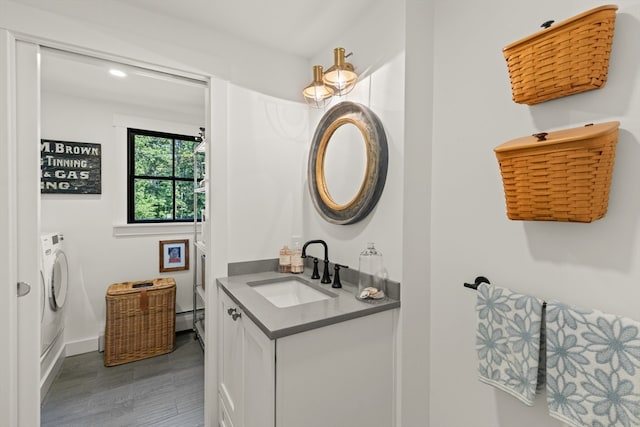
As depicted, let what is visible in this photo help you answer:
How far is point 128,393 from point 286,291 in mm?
1446

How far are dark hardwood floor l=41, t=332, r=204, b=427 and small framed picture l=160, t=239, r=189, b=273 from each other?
0.85 meters

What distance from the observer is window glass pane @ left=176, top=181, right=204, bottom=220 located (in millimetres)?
3180

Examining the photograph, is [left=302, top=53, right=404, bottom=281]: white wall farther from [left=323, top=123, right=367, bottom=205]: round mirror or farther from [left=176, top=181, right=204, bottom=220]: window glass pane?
[left=176, top=181, right=204, bottom=220]: window glass pane

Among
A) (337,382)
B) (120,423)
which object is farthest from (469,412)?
(120,423)

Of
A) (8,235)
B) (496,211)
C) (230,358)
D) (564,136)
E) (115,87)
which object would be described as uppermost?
(115,87)

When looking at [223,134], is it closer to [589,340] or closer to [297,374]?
[297,374]

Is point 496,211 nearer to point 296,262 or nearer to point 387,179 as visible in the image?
point 387,179

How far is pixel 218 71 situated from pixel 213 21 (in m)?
0.26

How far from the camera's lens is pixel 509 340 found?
39.0 inches

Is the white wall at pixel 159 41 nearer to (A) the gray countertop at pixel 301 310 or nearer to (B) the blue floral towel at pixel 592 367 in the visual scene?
(A) the gray countertop at pixel 301 310

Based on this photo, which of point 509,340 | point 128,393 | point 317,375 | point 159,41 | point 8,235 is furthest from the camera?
point 128,393

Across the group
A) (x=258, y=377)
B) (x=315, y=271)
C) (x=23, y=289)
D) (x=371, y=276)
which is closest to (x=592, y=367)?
(x=371, y=276)

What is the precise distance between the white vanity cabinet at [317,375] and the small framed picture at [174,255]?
1884mm

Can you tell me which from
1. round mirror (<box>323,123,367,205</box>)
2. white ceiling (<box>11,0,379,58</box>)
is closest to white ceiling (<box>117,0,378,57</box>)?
white ceiling (<box>11,0,379,58</box>)
